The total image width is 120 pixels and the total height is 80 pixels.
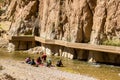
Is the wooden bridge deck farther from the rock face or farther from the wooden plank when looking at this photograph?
the rock face

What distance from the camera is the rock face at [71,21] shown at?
39938 mm

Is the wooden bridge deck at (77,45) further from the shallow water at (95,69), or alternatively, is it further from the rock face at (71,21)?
the shallow water at (95,69)

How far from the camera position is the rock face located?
39.9m

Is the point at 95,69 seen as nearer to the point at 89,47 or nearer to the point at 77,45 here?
the point at 89,47

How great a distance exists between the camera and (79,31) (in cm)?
4403

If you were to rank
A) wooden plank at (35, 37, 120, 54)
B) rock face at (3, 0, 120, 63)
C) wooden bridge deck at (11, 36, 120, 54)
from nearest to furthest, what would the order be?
wooden plank at (35, 37, 120, 54)
wooden bridge deck at (11, 36, 120, 54)
rock face at (3, 0, 120, 63)

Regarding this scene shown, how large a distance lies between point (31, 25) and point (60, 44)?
12.5 metres

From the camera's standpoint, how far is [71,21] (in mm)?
46531

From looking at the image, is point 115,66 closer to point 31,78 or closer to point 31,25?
point 31,78

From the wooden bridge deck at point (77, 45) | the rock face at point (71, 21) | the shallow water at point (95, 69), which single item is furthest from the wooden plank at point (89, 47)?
the shallow water at point (95, 69)

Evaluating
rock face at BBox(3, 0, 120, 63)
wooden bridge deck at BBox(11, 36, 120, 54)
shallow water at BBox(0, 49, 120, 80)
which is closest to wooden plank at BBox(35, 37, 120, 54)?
wooden bridge deck at BBox(11, 36, 120, 54)

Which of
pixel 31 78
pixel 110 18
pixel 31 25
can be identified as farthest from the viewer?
pixel 31 25

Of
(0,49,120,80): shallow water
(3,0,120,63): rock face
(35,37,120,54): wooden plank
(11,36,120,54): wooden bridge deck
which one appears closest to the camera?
(0,49,120,80): shallow water

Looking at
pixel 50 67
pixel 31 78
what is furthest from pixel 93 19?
pixel 31 78
